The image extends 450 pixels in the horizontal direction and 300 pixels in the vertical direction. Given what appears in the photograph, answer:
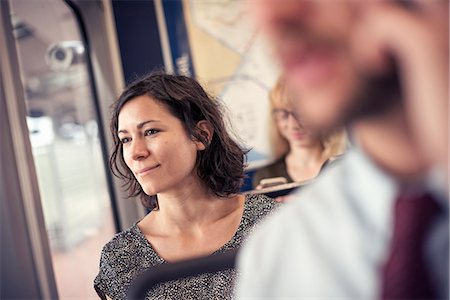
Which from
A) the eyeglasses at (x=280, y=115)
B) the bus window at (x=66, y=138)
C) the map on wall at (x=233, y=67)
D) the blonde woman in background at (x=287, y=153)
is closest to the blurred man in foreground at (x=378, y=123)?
the bus window at (x=66, y=138)

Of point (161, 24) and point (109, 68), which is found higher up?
point (161, 24)

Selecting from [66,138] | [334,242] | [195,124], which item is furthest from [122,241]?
[66,138]

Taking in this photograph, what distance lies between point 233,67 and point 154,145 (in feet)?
6.64

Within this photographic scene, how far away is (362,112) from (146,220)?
3.90 feet

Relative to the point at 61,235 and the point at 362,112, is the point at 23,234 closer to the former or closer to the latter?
the point at 61,235

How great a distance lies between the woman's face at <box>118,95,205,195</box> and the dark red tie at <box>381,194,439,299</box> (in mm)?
943

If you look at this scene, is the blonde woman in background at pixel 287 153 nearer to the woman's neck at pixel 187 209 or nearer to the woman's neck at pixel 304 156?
the woman's neck at pixel 304 156

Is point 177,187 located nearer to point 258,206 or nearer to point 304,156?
point 258,206

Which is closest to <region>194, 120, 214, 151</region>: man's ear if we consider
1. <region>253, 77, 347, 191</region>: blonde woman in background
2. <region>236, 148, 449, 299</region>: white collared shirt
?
<region>236, 148, 449, 299</region>: white collared shirt

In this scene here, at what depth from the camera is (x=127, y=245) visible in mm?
1402

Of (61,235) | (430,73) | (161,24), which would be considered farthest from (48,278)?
(430,73)

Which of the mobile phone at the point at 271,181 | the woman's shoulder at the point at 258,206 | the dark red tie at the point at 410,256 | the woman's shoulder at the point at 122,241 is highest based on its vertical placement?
the dark red tie at the point at 410,256

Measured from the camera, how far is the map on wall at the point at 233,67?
321 centimetres

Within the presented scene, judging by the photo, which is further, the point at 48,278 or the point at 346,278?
the point at 48,278
